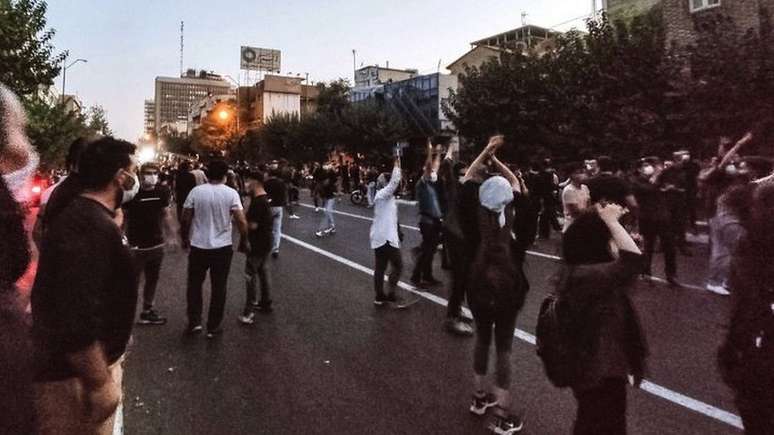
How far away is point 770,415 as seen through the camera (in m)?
2.61

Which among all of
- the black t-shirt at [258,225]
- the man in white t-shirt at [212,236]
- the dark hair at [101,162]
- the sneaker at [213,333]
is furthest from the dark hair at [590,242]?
the black t-shirt at [258,225]

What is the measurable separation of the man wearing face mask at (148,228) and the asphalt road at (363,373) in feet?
1.37

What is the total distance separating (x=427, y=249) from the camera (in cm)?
907

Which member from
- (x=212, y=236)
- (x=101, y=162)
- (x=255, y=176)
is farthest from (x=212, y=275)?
(x=101, y=162)

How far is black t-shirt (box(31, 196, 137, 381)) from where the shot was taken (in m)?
2.12

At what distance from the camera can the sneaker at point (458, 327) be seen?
21.0ft

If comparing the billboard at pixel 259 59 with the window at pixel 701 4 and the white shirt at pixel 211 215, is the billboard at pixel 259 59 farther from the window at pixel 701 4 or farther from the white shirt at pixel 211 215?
the white shirt at pixel 211 215

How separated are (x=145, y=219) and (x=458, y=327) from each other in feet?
12.5

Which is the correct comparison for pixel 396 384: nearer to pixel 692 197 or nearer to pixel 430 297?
pixel 430 297

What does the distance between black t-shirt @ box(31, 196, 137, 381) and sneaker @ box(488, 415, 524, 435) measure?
2.60 meters

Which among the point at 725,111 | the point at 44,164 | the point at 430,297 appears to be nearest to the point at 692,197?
the point at 725,111

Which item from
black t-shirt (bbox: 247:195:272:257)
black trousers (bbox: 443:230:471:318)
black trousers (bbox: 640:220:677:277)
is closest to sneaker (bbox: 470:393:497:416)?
black trousers (bbox: 443:230:471:318)

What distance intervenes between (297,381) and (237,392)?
52 centimetres

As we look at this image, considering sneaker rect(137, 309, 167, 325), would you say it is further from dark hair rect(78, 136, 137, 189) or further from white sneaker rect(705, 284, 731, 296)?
white sneaker rect(705, 284, 731, 296)
